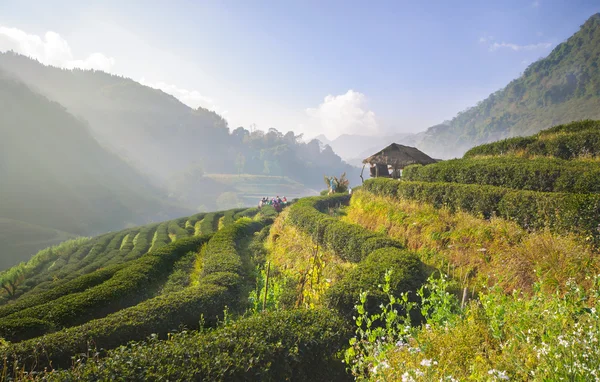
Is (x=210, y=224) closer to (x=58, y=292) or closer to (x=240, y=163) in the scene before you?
(x=58, y=292)

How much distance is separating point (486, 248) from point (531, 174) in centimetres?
377

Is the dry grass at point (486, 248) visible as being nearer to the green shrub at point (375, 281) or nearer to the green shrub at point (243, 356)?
the green shrub at point (375, 281)

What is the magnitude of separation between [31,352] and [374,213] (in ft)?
40.2

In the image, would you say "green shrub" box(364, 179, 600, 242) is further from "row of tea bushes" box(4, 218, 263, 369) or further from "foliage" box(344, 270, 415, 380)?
"row of tea bushes" box(4, 218, 263, 369)

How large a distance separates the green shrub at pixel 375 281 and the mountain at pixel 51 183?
51.3 m

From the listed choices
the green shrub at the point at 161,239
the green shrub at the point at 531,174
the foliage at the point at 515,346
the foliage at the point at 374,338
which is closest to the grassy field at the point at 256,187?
the green shrub at the point at 161,239

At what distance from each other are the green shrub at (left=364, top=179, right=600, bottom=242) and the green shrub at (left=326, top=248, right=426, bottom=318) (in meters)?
3.35

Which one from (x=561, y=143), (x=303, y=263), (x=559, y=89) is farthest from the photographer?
(x=559, y=89)

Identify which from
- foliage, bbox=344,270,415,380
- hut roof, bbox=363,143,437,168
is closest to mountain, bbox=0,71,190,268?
hut roof, bbox=363,143,437,168

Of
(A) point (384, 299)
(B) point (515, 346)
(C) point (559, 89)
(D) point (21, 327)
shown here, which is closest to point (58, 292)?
(D) point (21, 327)

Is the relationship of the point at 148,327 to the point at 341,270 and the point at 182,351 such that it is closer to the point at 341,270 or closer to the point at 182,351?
the point at 182,351

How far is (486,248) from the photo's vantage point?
8.02 meters

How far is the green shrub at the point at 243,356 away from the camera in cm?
387

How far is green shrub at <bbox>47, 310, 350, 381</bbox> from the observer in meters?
3.87
